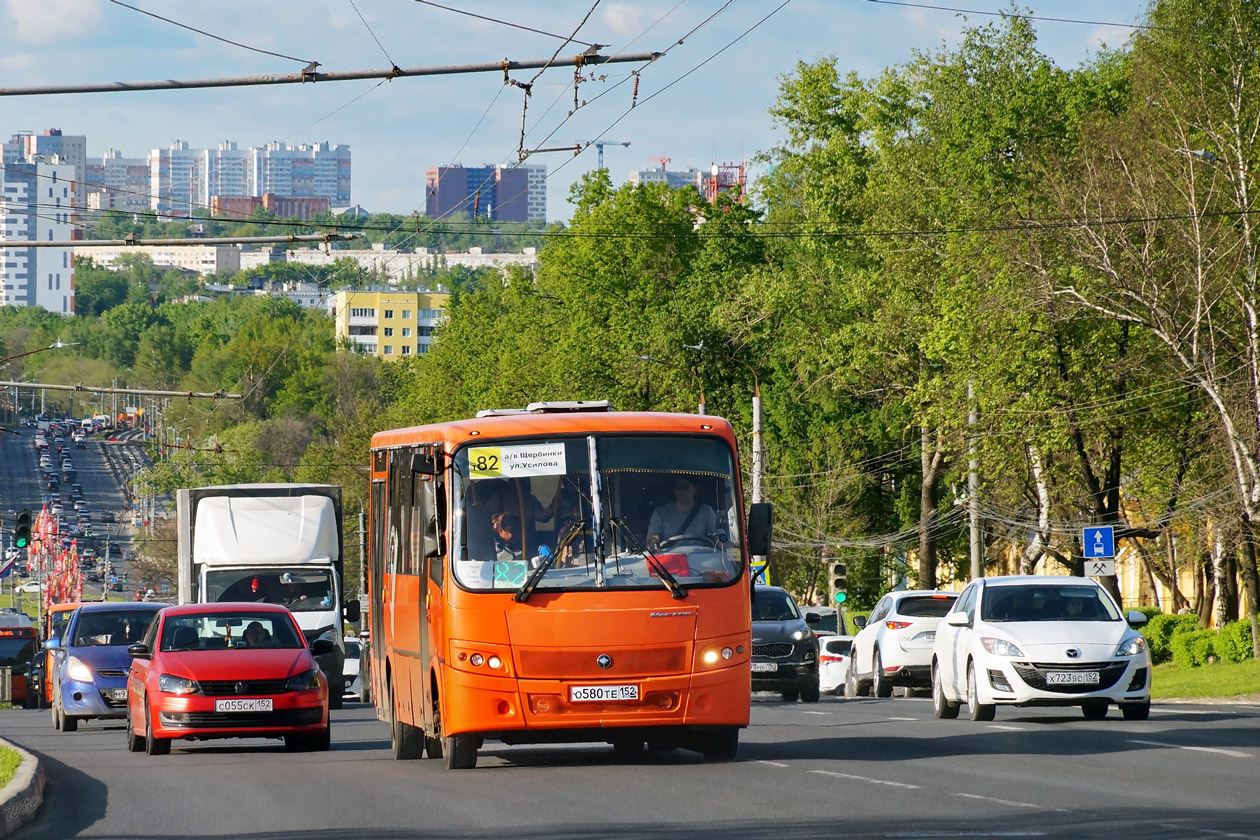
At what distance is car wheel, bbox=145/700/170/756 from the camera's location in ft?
65.1

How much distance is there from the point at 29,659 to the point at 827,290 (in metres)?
26.3

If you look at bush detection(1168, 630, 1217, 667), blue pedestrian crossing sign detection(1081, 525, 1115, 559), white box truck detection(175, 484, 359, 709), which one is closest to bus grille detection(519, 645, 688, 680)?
white box truck detection(175, 484, 359, 709)

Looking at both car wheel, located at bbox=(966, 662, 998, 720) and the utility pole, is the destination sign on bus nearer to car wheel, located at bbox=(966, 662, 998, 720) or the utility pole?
car wheel, located at bbox=(966, 662, 998, 720)

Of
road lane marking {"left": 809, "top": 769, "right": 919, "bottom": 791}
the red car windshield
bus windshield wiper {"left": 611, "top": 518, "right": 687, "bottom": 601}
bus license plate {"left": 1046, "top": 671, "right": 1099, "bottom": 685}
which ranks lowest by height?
road lane marking {"left": 809, "top": 769, "right": 919, "bottom": 791}

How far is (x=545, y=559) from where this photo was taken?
15.9 m

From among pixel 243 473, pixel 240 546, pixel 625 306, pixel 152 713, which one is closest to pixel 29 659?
pixel 240 546

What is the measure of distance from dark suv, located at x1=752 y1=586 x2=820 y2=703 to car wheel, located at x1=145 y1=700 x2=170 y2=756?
A: 12.1m

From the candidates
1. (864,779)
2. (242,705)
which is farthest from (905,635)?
(864,779)

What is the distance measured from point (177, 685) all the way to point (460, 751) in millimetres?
4228

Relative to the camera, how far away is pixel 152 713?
19766 millimetres

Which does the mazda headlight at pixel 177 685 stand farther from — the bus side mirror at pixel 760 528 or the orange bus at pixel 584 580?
the bus side mirror at pixel 760 528

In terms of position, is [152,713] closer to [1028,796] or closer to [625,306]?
[1028,796]

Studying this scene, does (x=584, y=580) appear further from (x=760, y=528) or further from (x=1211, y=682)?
(x=1211, y=682)

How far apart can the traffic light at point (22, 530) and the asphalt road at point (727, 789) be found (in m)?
17.5
